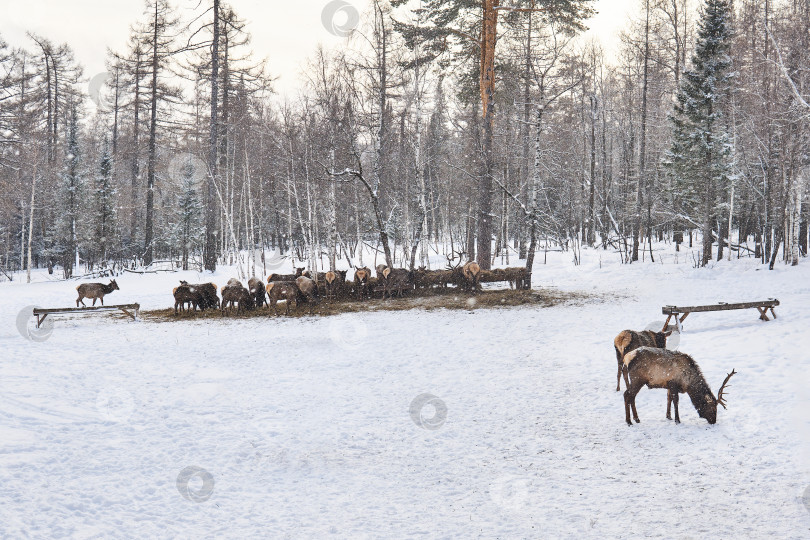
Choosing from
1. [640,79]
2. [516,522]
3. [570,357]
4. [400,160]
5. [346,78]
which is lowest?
[516,522]

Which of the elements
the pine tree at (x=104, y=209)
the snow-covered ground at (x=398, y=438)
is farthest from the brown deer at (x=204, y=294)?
the pine tree at (x=104, y=209)

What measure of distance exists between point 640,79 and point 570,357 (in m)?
27.7

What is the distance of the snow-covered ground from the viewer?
4473 millimetres

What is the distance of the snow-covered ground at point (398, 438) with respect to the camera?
4.47 m

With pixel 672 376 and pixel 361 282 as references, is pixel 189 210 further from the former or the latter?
pixel 672 376

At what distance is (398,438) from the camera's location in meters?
6.38

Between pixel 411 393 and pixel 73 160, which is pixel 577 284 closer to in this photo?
pixel 411 393

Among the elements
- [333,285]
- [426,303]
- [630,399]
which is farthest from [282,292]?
[630,399]

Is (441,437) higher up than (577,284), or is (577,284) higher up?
(577,284)

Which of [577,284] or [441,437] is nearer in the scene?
[441,437]

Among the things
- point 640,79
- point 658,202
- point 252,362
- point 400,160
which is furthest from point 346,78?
point 640,79

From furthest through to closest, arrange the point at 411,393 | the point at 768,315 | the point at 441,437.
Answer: the point at 768,315
the point at 411,393
the point at 441,437

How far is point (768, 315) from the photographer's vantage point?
11.3 metres

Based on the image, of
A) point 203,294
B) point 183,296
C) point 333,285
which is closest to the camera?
point 183,296
